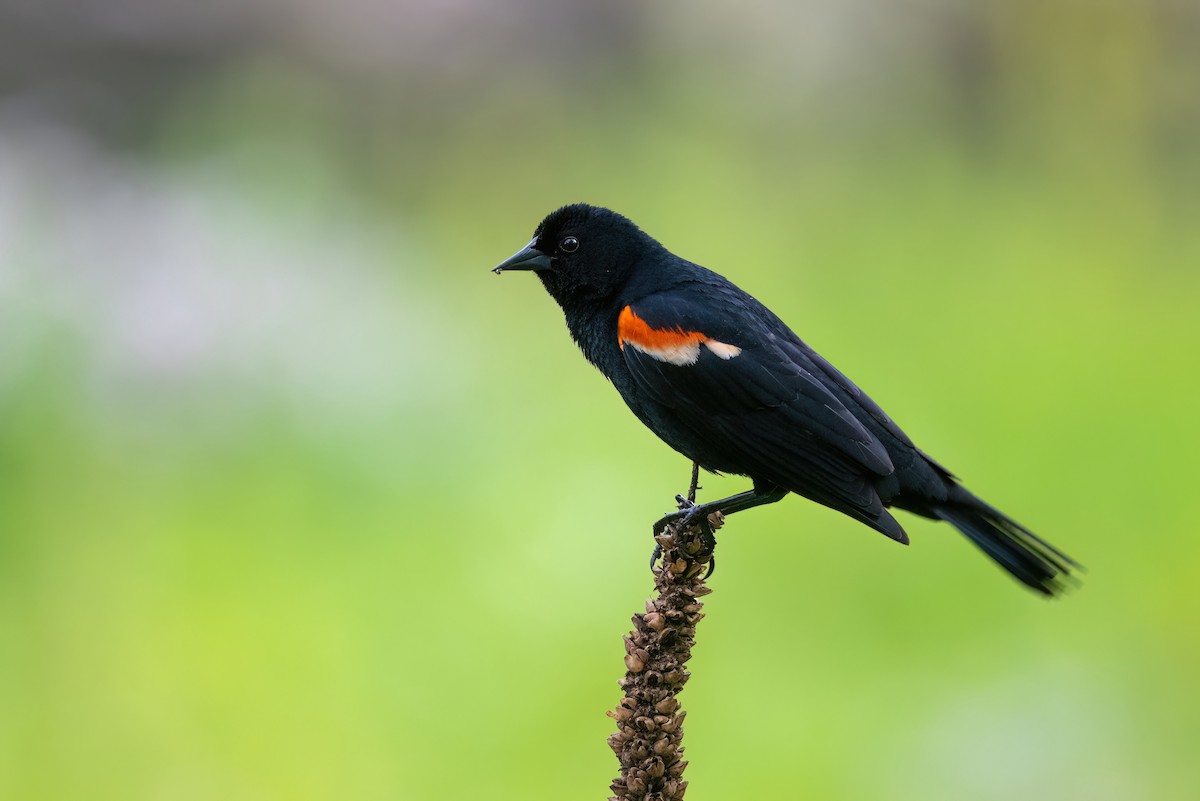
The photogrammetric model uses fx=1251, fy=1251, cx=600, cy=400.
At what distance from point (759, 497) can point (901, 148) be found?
3.65 meters

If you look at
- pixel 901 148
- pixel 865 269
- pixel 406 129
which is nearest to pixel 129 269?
pixel 406 129

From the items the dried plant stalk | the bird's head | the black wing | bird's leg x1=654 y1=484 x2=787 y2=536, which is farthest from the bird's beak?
the dried plant stalk

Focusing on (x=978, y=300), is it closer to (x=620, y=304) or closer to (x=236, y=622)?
(x=620, y=304)

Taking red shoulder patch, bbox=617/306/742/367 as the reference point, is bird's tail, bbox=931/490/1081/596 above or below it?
below

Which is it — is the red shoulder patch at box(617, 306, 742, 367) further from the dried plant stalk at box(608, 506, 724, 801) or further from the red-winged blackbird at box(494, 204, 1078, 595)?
the dried plant stalk at box(608, 506, 724, 801)

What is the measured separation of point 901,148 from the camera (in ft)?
19.1

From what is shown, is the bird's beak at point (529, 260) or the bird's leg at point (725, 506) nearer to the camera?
the bird's leg at point (725, 506)

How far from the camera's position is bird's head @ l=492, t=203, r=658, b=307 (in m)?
2.90

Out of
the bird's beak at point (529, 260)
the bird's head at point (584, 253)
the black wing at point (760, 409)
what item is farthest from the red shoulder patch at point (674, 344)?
the bird's beak at point (529, 260)

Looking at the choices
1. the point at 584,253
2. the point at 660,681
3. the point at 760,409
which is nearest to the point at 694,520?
the point at 760,409

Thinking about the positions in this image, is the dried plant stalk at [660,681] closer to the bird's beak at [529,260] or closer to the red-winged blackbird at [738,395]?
the red-winged blackbird at [738,395]

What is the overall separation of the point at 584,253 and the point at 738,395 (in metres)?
0.57

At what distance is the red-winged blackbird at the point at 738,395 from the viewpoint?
255 cm

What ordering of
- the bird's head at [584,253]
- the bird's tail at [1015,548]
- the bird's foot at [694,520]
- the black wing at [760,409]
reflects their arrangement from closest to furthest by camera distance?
1. the bird's foot at [694,520]
2. the black wing at [760,409]
3. the bird's tail at [1015,548]
4. the bird's head at [584,253]
